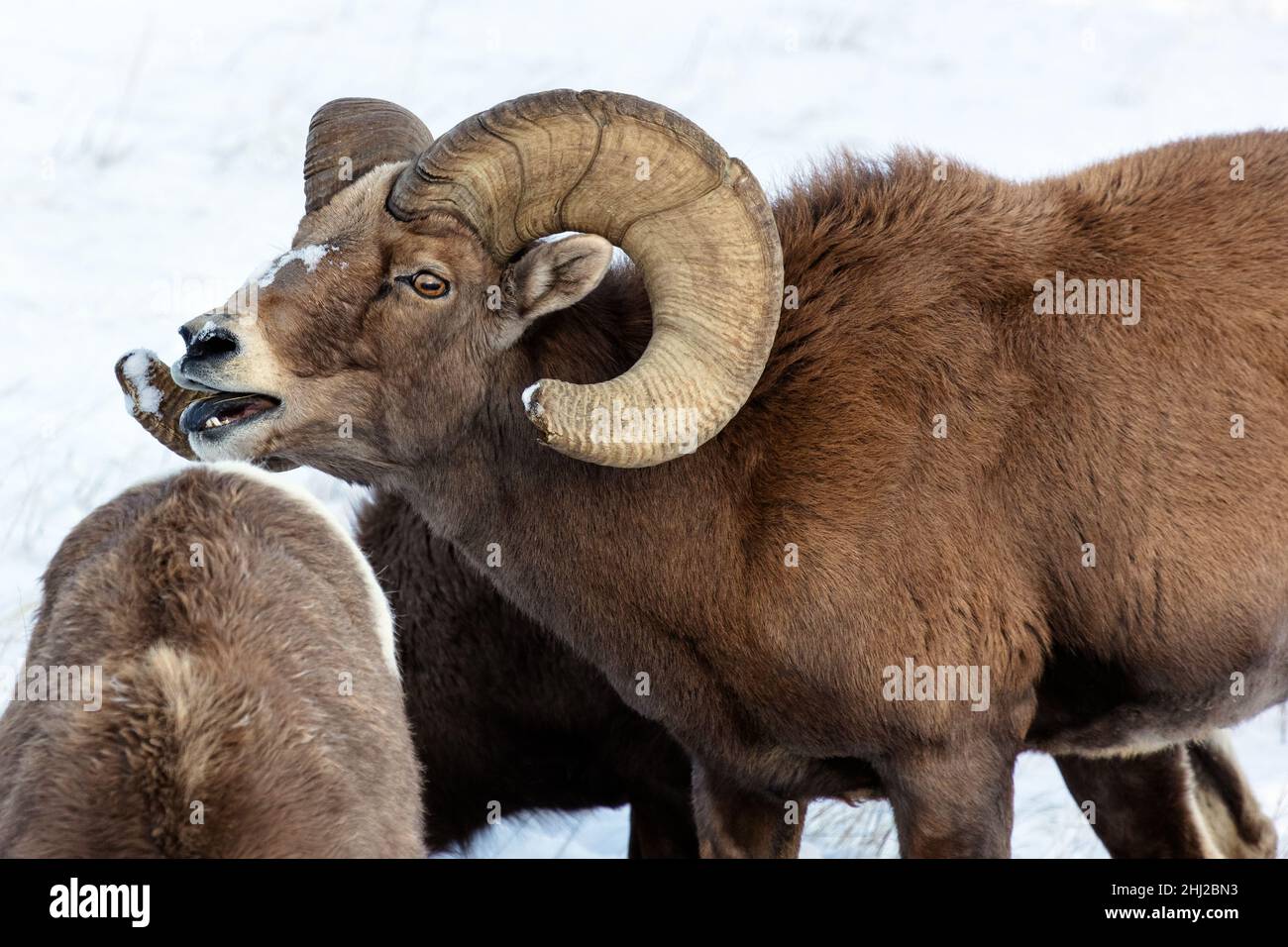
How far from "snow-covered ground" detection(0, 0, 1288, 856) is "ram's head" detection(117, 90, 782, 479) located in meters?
5.24

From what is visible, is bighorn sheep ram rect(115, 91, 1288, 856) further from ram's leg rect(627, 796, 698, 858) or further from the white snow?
ram's leg rect(627, 796, 698, 858)

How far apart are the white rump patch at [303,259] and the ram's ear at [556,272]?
67cm

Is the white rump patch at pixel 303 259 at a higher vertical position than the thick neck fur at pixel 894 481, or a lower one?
higher

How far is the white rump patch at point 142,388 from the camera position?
266 inches

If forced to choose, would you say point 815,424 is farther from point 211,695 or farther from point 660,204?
point 211,695

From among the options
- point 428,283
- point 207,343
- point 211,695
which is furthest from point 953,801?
point 207,343

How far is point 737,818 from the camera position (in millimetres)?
7109

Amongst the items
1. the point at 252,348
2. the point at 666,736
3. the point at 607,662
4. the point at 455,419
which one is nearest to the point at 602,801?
the point at 666,736

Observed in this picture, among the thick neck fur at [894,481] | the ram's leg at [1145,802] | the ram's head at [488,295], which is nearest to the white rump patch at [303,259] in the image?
the ram's head at [488,295]

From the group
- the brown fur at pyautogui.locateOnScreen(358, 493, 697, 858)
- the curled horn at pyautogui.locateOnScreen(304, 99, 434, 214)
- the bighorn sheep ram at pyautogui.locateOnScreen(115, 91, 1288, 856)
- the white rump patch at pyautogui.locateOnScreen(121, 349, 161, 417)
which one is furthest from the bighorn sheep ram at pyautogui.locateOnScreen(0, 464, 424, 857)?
the brown fur at pyautogui.locateOnScreen(358, 493, 697, 858)

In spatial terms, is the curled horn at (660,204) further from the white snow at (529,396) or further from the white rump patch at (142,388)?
the white rump patch at (142,388)

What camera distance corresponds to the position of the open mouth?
617 cm

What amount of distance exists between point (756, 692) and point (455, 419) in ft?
4.89
